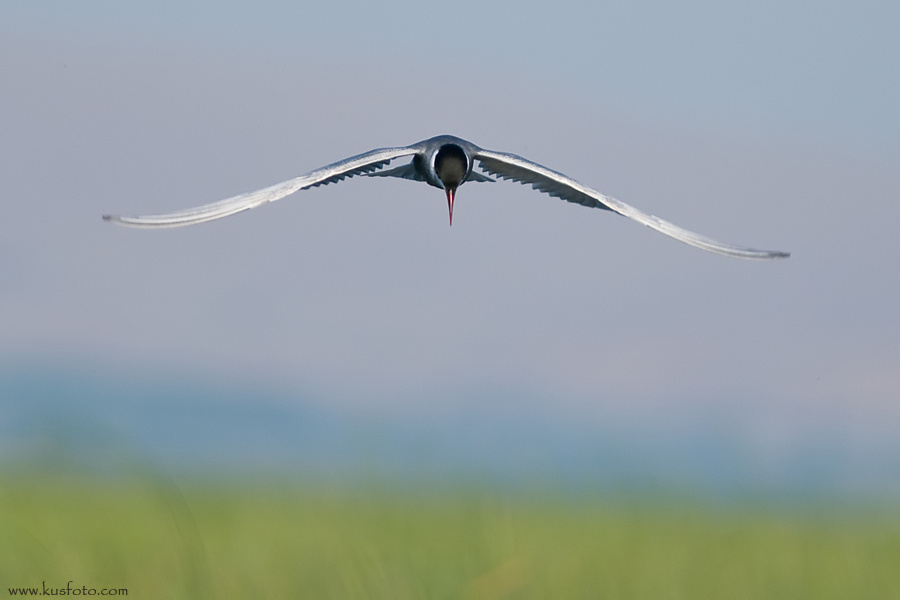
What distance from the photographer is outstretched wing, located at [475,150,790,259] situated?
934cm

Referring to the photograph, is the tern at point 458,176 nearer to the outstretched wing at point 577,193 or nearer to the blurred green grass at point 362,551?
the outstretched wing at point 577,193

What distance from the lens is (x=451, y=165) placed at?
1035 cm

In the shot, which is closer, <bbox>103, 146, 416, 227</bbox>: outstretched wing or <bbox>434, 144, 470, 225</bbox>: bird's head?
<bbox>103, 146, 416, 227</bbox>: outstretched wing

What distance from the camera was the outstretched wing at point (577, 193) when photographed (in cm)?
934

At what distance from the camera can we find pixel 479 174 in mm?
11164

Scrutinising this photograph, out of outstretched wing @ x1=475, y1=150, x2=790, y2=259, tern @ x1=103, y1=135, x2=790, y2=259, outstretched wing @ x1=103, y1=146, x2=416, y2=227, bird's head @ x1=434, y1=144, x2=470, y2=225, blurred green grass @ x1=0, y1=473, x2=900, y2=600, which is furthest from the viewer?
bird's head @ x1=434, y1=144, x2=470, y2=225

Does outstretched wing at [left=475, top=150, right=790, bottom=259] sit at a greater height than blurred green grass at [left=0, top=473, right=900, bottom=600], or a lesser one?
greater

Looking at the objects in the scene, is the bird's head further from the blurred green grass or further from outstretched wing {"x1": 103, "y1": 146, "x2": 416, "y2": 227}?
the blurred green grass

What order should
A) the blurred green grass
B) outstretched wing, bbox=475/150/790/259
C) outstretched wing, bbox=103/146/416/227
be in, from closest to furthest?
1. the blurred green grass
2. outstretched wing, bbox=103/146/416/227
3. outstretched wing, bbox=475/150/790/259

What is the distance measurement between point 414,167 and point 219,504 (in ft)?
17.8

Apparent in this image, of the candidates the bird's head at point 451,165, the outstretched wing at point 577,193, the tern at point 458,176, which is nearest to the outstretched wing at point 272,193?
the tern at point 458,176

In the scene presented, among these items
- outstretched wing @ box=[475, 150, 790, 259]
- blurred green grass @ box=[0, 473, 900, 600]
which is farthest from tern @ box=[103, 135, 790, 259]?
blurred green grass @ box=[0, 473, 900, 600]

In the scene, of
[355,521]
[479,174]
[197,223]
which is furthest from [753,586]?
[479,174]

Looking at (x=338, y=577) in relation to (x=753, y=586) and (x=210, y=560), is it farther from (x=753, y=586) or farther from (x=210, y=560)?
(x=753, y=586)
